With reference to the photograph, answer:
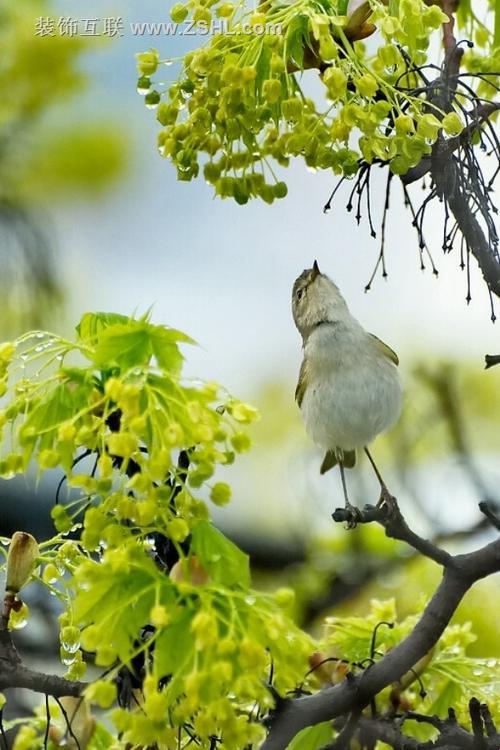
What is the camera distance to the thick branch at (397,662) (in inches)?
38.9

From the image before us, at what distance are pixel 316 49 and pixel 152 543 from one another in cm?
52

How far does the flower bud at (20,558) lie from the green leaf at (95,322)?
0.19 m

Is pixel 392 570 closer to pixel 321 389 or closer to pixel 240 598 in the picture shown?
pixel 321 389

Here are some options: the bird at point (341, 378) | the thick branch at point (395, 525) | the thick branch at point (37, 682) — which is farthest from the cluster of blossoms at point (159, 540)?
the bird at point (341, 378)

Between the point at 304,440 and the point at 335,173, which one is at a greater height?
the point at 335,173

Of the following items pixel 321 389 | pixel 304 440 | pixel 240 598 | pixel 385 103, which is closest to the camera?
pixel 240 598

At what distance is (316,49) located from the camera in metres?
1.15

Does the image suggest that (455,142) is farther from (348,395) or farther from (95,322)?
(348,395)

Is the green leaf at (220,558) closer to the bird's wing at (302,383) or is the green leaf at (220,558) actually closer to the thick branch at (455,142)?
the thick branch at (455,142)

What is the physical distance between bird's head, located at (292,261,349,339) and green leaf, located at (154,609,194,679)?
3.39 ft

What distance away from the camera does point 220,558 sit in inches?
34.3

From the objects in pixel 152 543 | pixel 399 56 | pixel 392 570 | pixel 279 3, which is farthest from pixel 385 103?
pixel 392 570

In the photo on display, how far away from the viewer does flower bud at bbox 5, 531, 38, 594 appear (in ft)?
3.50

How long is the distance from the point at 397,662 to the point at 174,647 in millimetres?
265
